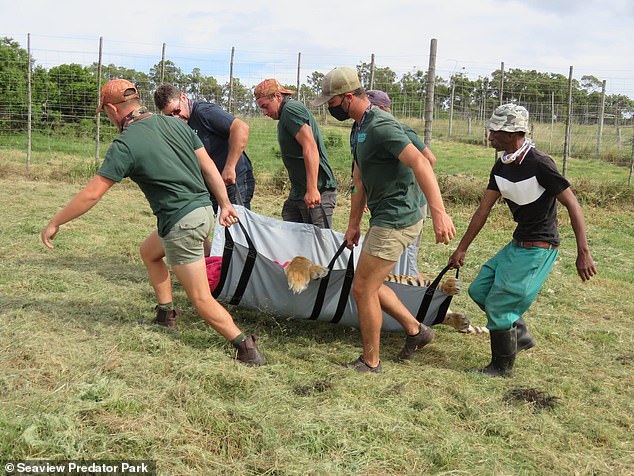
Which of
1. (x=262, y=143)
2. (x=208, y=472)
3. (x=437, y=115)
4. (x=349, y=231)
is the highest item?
(x=437, y=115)

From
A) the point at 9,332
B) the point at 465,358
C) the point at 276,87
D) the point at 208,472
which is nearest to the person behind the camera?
the point at 208,472

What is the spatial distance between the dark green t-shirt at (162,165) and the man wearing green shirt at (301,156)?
1200 millimetres

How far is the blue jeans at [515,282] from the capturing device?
372 centimetres

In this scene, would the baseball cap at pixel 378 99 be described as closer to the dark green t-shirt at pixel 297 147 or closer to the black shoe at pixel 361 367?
the dark green t-shirt at pixel 297 147

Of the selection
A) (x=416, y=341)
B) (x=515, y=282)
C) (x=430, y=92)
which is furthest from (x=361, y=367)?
(x=430, y=92)

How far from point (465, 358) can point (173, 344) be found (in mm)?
2046

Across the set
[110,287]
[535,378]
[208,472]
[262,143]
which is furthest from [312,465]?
[262,143]

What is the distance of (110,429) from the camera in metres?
2.74

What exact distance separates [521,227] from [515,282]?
0.36 meters

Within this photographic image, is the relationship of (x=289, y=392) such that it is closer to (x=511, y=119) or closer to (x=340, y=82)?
(x=340, y=82)

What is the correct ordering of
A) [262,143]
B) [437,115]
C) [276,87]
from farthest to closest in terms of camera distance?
[437,115] < [262,143] < [276,87]

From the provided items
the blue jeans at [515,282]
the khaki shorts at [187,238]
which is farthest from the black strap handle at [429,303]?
the khaki shorts at [187,238]

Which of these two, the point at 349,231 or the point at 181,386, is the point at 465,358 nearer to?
the point at 349,231

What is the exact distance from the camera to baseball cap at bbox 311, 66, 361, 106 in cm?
347
